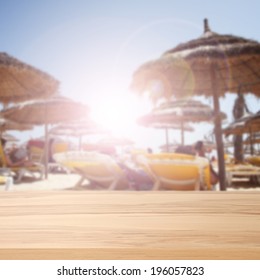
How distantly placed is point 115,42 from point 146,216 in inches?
148

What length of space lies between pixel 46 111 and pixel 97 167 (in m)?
4.78

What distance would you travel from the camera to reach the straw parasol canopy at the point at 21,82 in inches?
233

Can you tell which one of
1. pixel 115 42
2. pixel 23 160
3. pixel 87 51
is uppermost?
pixel 115 42

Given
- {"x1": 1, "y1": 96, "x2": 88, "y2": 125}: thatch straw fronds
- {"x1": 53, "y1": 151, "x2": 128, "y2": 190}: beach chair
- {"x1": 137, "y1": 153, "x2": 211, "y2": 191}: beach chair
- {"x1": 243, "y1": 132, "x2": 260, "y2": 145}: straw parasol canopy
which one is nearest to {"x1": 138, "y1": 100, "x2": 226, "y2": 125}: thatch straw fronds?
{"x1": 1, "y1": 96, "x2": 88, "y2": 125}: thatch straw fronds

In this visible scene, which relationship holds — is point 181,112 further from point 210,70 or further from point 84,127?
point 84,127

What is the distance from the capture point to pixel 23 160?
8.23 metres

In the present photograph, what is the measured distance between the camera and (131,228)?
19.7 inches

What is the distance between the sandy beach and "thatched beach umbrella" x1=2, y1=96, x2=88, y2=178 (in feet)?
28.1

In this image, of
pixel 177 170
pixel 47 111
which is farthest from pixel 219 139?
pixel 47 111

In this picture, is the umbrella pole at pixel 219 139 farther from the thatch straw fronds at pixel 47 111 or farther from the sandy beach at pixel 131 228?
the sandy beach at pixel 131 228

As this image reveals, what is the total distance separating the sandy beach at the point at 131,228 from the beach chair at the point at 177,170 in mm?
4029

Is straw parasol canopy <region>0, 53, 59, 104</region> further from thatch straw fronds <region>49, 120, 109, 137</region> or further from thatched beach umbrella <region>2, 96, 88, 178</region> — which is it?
thatch straw fronds <region>49, 120, 109, 137</region>

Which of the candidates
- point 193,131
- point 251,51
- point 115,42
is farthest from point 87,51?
point 193,131
